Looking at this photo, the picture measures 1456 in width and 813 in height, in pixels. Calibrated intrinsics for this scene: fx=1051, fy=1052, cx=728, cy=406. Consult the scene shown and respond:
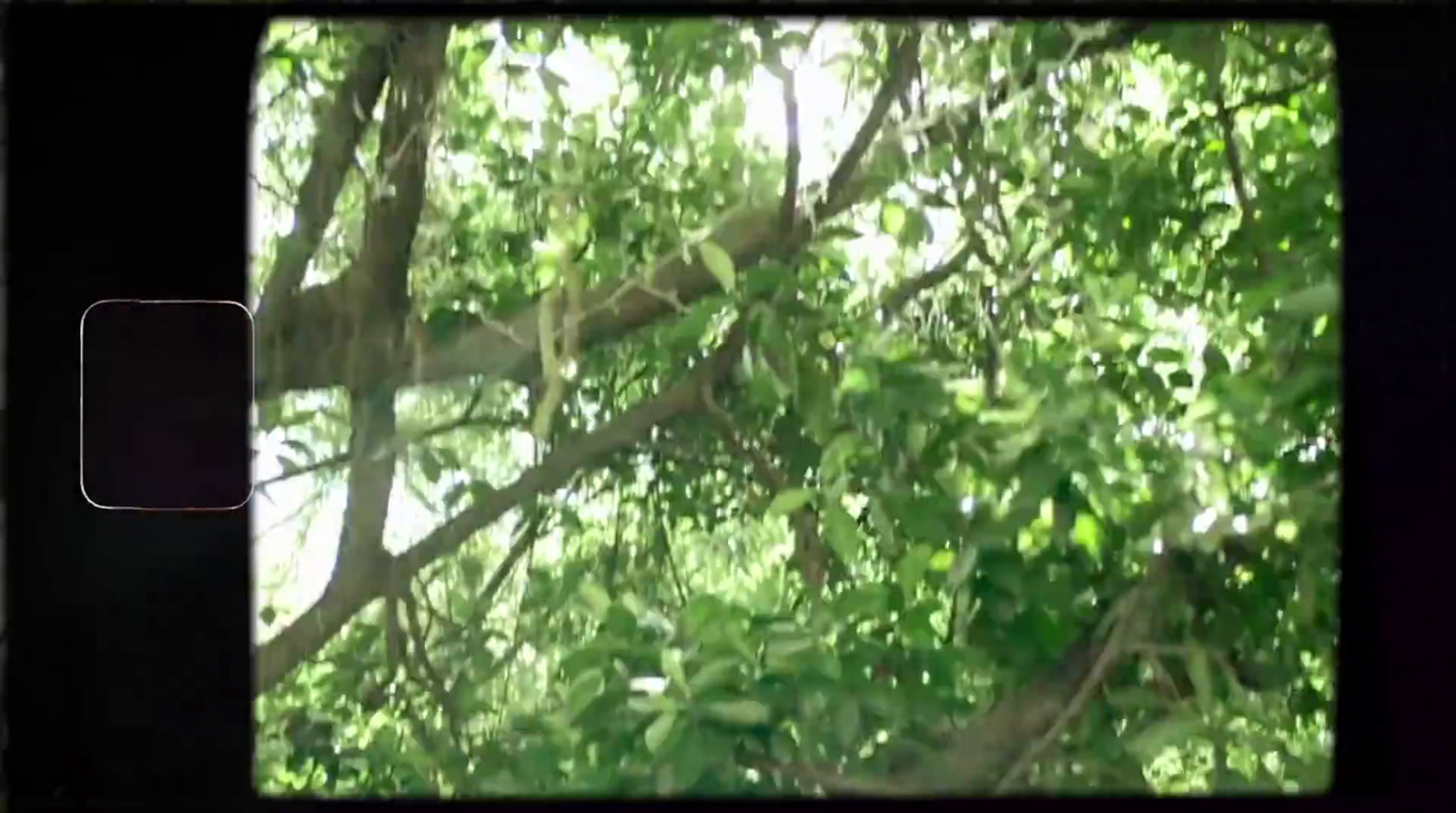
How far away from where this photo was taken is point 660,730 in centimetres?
75

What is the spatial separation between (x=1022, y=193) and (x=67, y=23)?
0.69 m

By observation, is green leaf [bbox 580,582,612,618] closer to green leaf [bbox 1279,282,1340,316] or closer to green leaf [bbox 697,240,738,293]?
green leaf [bbox 697,240,738,293]

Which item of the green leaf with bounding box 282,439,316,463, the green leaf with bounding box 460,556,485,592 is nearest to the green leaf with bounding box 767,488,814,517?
the green leaf with bounding box 460,556,485,592

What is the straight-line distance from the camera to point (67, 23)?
2.43ft

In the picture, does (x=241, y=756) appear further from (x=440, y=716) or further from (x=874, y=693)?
(x=874, y=693)

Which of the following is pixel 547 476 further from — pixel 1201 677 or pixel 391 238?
pixel 1201 677

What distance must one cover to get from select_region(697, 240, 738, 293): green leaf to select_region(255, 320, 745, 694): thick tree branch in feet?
0.10

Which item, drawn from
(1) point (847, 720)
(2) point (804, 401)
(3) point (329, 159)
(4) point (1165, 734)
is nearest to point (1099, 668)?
(4) point (1165, 734)

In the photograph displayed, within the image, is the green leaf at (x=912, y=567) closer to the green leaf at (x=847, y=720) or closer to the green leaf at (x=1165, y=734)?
the green leaf at (x=847, y=720)

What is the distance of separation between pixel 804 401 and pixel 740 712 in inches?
8.9

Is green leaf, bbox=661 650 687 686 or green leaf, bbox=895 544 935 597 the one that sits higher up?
green leaf, bbox=895 544 935 597

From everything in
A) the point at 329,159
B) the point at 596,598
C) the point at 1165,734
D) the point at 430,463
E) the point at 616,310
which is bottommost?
the point at 1165,734

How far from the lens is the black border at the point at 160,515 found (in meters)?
0.74

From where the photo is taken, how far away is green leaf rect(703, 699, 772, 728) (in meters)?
0.75
